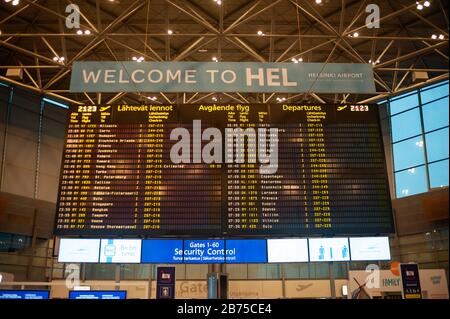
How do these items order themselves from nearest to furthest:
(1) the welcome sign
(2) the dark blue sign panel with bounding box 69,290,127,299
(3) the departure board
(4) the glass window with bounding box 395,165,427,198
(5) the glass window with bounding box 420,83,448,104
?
(1) the welcome sign
(2) the dark blue sign panel with bounding box 69,290,127,299
(3) the departure board
(5) the glass window with bounding box 420,83,448,104
(4) the glass window with bounding box 395,165,427,198

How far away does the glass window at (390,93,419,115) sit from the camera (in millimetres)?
22880

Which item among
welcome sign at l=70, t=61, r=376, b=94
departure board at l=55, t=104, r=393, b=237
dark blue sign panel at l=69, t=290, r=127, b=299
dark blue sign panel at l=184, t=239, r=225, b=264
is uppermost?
welcome sign at l=70, t=61, r=376, b=94

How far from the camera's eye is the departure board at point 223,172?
9477mm

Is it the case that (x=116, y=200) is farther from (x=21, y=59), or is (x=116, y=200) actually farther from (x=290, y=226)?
(x=21, y=59)

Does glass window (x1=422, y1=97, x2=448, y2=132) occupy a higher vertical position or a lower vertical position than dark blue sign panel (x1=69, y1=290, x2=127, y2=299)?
higher

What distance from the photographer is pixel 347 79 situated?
8.33m

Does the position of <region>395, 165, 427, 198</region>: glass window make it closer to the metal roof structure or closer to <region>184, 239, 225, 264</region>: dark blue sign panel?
the metal roof structure

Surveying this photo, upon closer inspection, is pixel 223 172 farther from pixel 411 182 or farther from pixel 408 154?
pixel 408 154

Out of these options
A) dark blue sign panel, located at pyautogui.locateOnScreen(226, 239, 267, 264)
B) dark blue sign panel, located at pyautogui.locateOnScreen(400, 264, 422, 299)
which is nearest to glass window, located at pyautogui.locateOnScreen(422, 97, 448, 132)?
dark blue sign panel, located at pyautogui.locateOnScreen(400, 264, 422, 299)

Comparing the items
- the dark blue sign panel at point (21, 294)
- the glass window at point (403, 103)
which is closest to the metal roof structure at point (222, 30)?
the glass window at point (403, 103)

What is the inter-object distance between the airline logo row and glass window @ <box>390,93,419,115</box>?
589 inches

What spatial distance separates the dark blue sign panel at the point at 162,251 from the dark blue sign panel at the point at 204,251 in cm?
18
